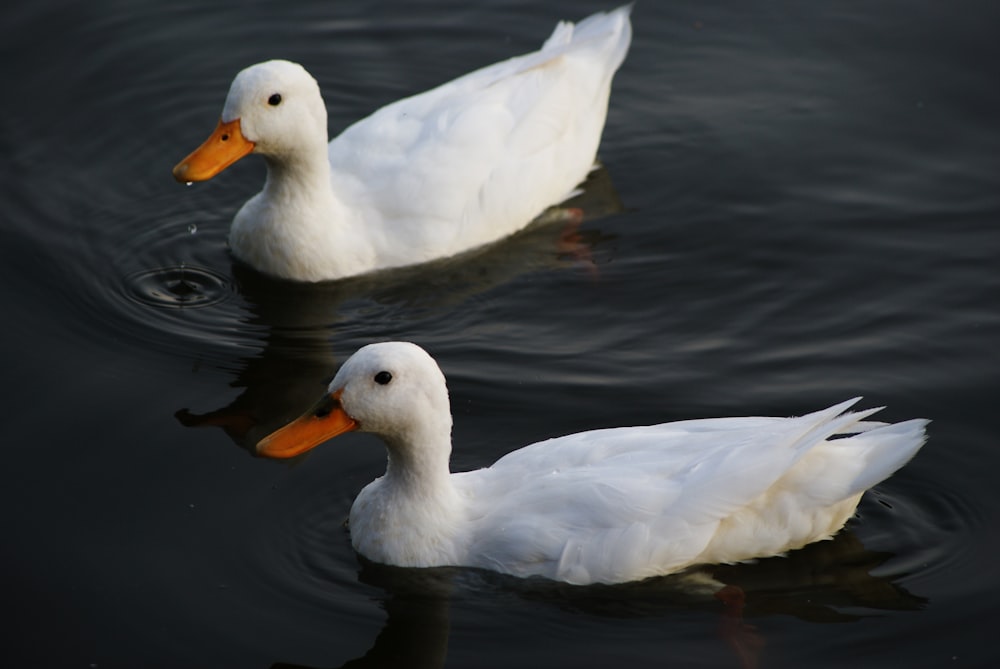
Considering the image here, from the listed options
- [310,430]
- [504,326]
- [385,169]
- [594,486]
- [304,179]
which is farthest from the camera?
[385,169]

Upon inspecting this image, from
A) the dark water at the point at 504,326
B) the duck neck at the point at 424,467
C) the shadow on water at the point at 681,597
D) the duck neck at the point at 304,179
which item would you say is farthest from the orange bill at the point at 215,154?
the shadow on water at the point at 681,597

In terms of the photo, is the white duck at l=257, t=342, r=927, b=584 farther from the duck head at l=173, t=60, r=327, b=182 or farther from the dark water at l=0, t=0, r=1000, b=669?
the duck head at l=173, t=60, r=327, b=182

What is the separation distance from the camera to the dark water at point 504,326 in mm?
6430

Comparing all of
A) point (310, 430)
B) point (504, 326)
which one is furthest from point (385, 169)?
point (310, 430)

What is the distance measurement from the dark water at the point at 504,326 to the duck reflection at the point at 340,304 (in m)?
Answer: 0.02

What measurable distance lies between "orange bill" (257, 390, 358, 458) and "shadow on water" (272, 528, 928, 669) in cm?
59

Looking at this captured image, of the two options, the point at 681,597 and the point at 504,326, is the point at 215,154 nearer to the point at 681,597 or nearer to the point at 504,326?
Result: the point at 504,326

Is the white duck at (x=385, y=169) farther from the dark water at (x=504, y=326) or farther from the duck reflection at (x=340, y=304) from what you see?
the dark water at (x=504, y=326)

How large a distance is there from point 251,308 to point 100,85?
2.94 meters

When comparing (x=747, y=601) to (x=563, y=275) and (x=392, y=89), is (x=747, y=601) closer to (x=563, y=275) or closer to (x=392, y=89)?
(x=563, y=275)

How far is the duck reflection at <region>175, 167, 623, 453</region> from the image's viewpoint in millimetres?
8008

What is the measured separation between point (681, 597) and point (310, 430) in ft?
5.71

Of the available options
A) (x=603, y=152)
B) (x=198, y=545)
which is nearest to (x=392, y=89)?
(x=603, y=152)

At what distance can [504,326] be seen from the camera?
28.2 ft
